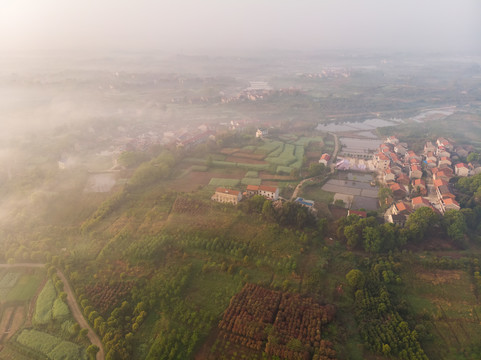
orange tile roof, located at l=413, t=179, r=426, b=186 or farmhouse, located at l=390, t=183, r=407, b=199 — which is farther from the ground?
orange tile roof, located at l=413, t=179, r=426, b=186

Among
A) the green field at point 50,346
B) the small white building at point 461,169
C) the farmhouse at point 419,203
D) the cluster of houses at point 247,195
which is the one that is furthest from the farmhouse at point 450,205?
the green field at point 50,346

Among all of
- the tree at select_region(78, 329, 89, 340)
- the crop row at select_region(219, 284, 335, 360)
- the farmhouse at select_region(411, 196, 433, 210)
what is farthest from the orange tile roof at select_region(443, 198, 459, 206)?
the tree at select_region(78, 329, 89, 340)

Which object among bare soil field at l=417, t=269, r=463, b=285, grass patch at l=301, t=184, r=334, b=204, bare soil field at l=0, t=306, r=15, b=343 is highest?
bare soil field at l=417, t=269, r=463, b=285

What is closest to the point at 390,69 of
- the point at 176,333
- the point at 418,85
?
the point at 418,85

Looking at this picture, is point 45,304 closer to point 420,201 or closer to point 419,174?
point 420,201

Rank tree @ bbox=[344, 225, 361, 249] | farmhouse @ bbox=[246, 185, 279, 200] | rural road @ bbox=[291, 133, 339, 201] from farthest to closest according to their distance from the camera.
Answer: rural road @ bbox=[291, 133, 339, 201], farmhouse @ bbox=[246, 185, 279, 200], tree @ bbox=[344, 225, 361, 249]

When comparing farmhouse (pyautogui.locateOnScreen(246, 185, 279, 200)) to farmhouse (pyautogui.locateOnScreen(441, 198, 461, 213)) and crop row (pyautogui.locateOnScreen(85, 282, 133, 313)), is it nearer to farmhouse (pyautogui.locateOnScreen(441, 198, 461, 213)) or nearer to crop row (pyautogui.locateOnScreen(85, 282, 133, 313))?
crop row (pyautogui.locateOnScreen(85, 282, 133, 313))

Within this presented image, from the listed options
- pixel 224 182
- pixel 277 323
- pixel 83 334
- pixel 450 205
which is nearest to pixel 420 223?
pixel 450 205
